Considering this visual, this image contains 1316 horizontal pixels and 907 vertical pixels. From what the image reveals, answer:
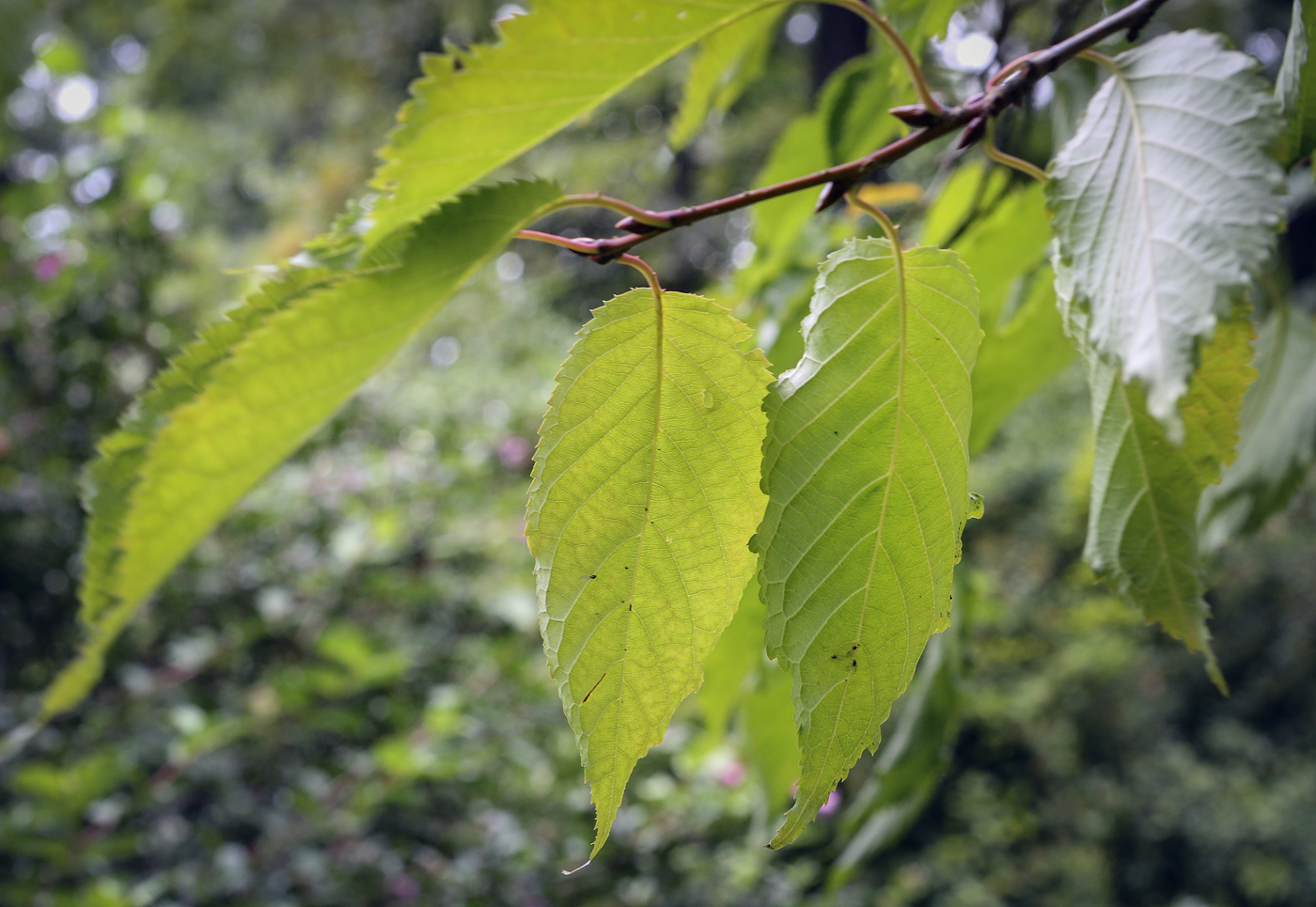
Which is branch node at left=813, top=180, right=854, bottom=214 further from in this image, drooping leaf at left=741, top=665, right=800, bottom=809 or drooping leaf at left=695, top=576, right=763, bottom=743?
drooping leaf at left=741, top=665, right=800, bottom=809

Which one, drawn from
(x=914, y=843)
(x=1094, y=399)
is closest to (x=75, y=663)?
(x=1094, y=399)

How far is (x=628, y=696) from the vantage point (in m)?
0.28

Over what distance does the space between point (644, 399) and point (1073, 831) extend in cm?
398

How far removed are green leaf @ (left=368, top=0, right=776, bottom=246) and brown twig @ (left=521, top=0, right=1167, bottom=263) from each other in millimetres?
36

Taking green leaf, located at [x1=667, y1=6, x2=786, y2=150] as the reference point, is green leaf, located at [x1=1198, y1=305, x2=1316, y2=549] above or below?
below

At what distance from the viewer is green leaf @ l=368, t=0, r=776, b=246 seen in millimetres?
286

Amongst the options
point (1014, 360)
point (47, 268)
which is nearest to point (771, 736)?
point (1014, 360)

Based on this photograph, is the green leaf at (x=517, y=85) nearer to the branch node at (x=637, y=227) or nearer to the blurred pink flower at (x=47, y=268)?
the branch node at (x=637, y=227)

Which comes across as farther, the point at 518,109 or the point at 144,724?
the point at 144,724

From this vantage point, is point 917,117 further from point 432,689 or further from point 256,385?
point 432,689

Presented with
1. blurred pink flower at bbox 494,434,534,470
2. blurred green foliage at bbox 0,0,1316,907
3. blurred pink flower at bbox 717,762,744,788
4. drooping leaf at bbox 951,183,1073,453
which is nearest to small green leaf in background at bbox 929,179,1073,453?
drooping leaf at bbox 951,183,1073,453

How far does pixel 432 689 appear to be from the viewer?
2012mm

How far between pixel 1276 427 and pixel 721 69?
51 centimetres

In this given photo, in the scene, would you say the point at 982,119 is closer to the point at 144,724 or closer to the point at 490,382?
the point at 144,724
